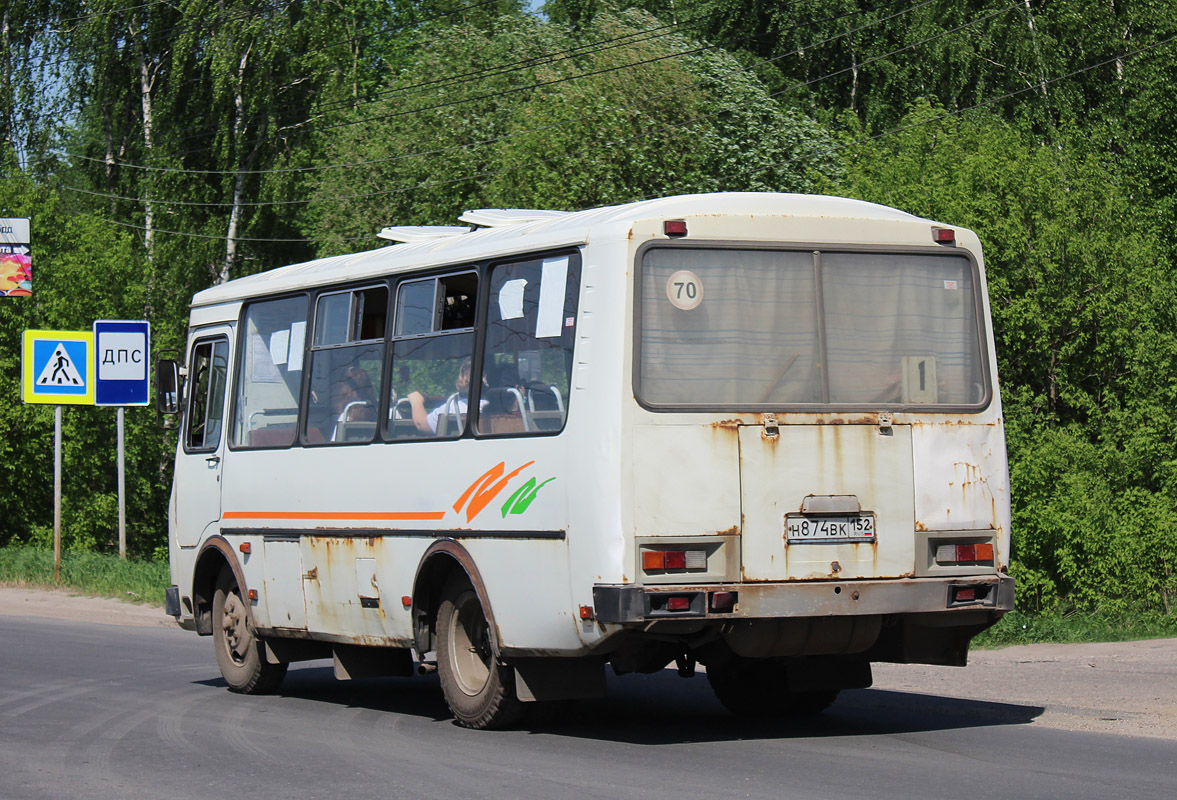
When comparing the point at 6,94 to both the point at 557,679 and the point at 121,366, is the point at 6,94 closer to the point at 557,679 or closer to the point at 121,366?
the point at 121,366

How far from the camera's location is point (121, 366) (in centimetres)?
2455

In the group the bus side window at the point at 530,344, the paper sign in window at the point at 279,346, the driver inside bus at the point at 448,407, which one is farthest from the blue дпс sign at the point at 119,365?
the bus side window at the point at 530,344

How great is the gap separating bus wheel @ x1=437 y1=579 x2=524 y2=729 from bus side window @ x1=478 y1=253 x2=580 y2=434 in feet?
3.64

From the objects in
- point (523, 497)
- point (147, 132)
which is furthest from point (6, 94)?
point (523, 497)

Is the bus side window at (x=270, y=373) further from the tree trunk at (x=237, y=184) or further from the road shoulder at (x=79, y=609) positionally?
the tree trunk at (x=237, y=184)

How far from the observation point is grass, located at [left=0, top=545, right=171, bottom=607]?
23.6 m

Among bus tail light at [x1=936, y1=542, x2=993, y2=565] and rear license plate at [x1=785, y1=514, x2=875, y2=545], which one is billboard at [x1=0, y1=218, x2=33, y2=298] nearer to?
rear license plate at [x1=785, y1=514, x2=875, y2=545]

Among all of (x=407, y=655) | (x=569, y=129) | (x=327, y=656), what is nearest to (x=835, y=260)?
(x=407, y=655)

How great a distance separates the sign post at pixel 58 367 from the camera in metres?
24.9

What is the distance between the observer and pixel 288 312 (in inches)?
515

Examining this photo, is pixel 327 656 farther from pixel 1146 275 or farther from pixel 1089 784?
pixel 1146 275

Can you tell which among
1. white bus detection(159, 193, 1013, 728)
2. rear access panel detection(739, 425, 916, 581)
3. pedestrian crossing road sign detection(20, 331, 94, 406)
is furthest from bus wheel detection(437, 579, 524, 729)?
pedestrian crossing road sign detection(20, 331, 94, 406)

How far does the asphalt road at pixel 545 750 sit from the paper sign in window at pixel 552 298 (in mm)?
2338

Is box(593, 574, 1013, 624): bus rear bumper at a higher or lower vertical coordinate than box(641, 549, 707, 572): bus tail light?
lower
